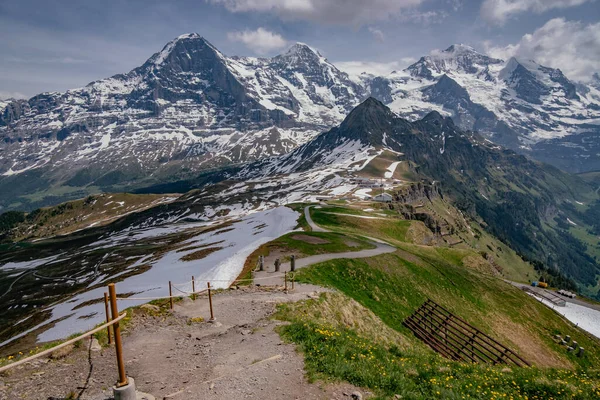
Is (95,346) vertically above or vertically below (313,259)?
above

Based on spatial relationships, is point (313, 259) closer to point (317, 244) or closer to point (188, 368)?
point (317, 244)

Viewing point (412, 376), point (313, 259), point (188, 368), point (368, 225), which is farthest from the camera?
point (368, 225)

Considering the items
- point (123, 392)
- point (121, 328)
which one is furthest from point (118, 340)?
point (121, 328)

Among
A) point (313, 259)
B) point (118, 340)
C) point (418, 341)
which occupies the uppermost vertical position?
point (118, 340)

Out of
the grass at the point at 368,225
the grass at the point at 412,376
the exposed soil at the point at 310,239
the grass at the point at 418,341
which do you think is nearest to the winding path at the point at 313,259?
the grass at the point at 418,341

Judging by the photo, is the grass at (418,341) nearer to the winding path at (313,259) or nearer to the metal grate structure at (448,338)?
the metal grate structure at (448,338)

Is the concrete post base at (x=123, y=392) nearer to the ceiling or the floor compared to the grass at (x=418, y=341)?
nearer to the ceiling

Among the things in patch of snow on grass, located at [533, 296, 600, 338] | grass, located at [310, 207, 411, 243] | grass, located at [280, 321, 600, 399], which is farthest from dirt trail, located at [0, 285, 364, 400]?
patch of snow on grass, located at [533, 296, 600, 338]

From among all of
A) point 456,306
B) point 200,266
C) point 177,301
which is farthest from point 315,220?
point 177,301

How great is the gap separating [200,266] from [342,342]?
43.9 meters

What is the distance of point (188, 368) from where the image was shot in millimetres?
15641

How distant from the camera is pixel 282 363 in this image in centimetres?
1569

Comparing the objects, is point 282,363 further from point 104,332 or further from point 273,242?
point 273,242

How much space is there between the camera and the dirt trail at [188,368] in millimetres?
13320
